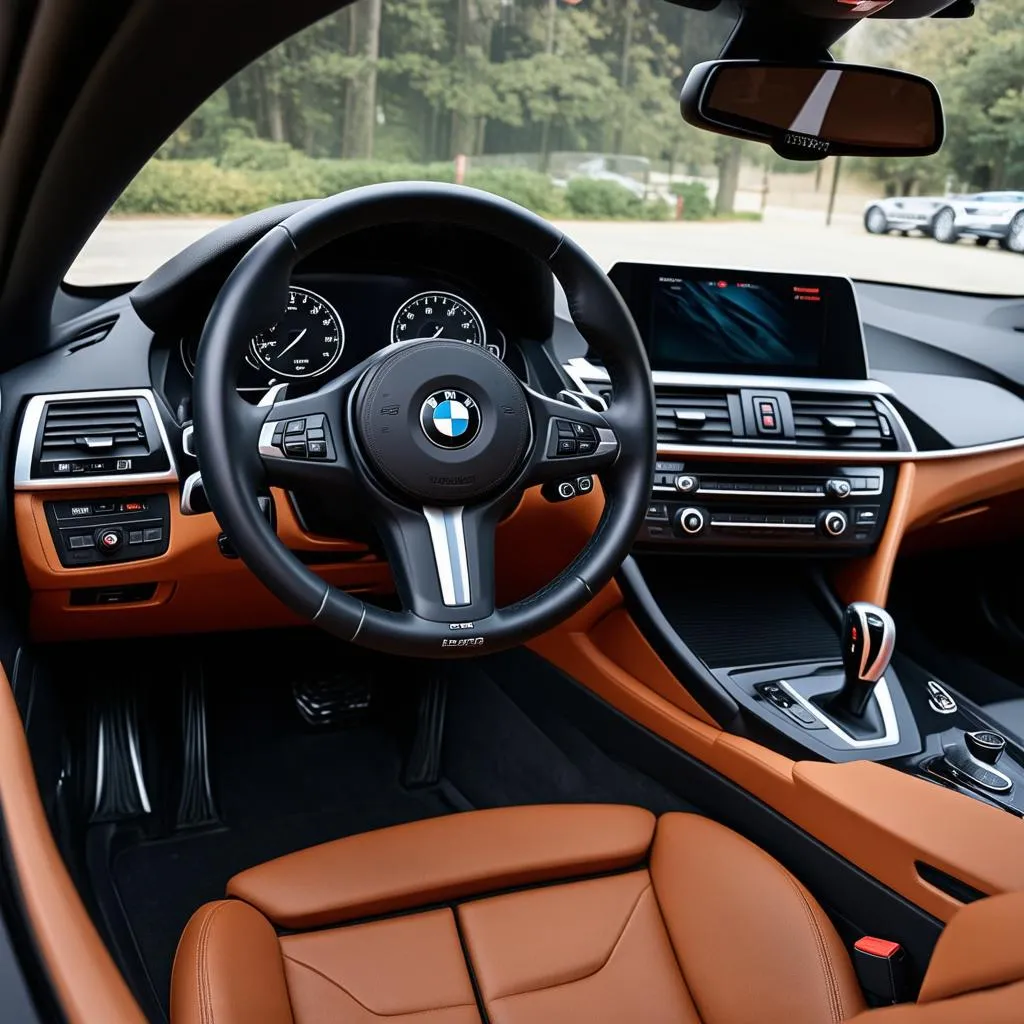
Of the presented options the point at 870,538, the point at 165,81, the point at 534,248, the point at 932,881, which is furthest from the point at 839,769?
the point at 165,81

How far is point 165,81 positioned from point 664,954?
138 centimetres

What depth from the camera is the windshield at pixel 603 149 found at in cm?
190

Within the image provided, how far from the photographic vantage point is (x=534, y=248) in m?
1.54

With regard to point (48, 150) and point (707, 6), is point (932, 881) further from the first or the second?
point (48, 150)

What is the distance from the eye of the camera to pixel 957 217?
2.68 m

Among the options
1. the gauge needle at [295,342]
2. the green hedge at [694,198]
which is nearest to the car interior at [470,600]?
the gauge needle at [295,342]

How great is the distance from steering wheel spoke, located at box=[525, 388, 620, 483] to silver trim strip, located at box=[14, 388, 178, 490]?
64 centimetres

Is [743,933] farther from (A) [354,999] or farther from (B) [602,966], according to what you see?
(A) [354,999]

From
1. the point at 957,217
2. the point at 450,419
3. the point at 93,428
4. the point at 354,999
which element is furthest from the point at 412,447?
the point at 957,217

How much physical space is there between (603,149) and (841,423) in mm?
835

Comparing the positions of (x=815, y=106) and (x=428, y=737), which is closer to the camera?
(x=815, y=106)

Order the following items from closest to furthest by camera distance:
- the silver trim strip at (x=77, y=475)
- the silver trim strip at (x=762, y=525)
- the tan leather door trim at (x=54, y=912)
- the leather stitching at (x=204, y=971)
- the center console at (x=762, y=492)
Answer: the tan leather door trim at (x=54, y=912), the leather stitching at (x=204, y=971), the silver trim strip at (x=77, y=475), the center console at (x=762, y=492), the silver trim strip at (x=762, y=525)

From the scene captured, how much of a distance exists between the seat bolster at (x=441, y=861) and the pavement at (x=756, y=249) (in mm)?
902

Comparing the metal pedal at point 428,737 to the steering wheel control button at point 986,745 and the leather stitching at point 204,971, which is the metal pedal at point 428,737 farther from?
the steering wheel control button at point 986,745
